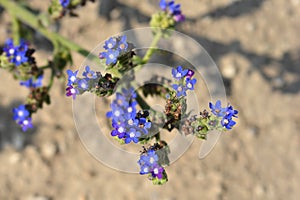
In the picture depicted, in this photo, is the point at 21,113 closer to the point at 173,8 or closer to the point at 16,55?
the point at 16,55

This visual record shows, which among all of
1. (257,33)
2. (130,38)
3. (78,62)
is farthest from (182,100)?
(257,33)

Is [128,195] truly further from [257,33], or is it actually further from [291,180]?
[257,33]

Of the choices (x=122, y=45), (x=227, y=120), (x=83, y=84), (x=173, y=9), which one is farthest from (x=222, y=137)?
(x=83, y=84)

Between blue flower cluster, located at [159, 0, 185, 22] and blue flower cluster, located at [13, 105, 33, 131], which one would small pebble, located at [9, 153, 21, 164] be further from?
blue flower cluster, located at [159, 0, 185, 22]

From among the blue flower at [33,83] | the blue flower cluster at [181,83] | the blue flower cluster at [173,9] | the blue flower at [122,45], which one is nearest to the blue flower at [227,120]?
the blue flower cluster at [181,83]

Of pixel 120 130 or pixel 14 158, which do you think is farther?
pixel 14 158

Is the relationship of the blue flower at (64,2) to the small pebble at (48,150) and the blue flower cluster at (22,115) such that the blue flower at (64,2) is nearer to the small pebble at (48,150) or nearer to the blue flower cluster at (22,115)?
the blue flower cluster at (22,115)
